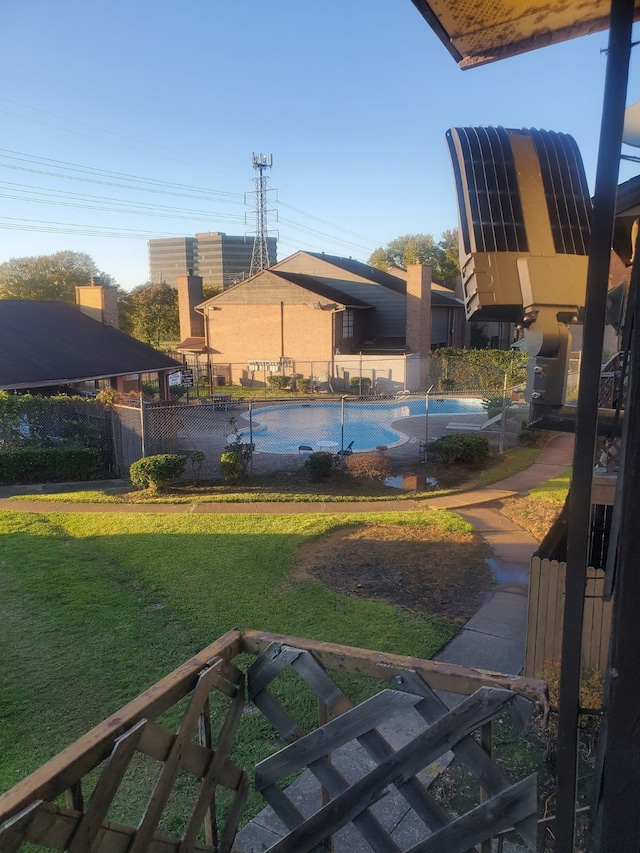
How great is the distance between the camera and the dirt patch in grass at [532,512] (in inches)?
404

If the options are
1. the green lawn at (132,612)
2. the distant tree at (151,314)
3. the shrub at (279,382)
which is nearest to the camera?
the green lawn at (132,612)

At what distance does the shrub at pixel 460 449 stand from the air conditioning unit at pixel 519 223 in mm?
13233

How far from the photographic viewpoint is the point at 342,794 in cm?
234

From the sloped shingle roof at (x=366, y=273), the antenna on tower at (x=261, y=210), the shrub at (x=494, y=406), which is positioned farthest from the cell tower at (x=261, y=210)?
the shrub at (x=494, y=406)

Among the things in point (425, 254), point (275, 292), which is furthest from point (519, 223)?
point (425, 254)

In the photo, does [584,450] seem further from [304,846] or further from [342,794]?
[304,846]

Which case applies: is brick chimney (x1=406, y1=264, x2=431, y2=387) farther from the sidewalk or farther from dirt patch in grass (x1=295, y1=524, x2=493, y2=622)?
dirt patch in grass (x1=295, y1=524, x2=493, y2=622)

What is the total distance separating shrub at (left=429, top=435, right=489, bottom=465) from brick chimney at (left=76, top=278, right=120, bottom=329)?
59.4ft

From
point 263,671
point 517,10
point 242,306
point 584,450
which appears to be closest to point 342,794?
point 263,671

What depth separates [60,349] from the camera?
21.3 m

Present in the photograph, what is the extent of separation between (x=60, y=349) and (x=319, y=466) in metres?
12.2

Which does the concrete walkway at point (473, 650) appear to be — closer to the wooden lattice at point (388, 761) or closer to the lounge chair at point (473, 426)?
the wooden lattice at point (388, 761)

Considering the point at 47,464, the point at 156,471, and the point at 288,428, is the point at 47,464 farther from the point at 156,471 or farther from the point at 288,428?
the point at 288,428

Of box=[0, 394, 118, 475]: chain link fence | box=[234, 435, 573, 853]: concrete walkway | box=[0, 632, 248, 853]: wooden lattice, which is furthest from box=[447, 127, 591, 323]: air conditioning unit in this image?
box=[0, 394, 118, 475]: chain link fence
